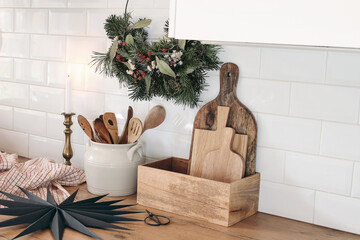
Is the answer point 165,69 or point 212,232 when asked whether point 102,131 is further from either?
point 212,232

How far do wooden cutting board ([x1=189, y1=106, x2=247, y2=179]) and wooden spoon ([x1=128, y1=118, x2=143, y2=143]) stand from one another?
186 millimetres

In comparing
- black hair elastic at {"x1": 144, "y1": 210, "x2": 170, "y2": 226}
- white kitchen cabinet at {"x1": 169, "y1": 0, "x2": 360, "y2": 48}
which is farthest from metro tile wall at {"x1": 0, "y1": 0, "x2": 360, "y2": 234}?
white kitchen cabinet at {"x1": 169, "y1": 0, "x2": 360, "y2": 48}

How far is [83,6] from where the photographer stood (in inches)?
69.4

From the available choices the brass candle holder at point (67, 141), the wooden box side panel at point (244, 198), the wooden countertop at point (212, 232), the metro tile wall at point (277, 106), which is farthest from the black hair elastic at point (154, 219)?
the brass candle holder at point (67, 141)

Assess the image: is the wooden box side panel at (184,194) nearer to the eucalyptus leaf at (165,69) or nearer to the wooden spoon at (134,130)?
the wooden spoon at (134,130)

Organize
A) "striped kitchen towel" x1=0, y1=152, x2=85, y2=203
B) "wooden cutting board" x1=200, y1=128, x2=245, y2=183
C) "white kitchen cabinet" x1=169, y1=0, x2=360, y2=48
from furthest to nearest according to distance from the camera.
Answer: "striped kitchen towel" x1=0, y1=152, x2=85, y2=203, "wooden cutting board" x1=200, y1=128, x2=245, y2=183, "white kitchen cabinet" x1=169, y1=0, x2=360, y2=48

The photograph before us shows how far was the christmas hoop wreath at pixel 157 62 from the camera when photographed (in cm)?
143

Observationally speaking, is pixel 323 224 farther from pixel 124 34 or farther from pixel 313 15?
pixel 124 34

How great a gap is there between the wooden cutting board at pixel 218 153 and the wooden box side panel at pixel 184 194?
0.38 ft

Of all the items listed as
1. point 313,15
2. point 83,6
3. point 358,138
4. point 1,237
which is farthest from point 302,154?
point 83,6

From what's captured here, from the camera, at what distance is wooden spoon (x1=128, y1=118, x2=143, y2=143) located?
151 centimetres

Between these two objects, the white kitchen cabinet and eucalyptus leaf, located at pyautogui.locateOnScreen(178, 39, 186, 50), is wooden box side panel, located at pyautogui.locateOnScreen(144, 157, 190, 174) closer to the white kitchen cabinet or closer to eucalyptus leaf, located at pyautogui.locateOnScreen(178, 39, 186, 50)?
eucalyptus leaf, located at pyautogui.locateOnScreen(178, 39, 186, 50)

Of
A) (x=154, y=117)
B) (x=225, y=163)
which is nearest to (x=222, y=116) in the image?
(x=225, y=163)

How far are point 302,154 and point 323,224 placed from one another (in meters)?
0.21
